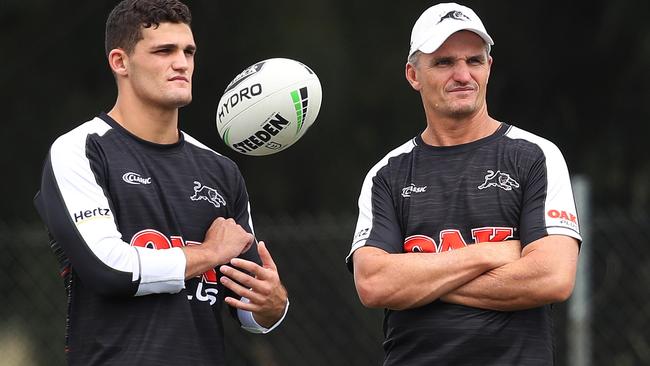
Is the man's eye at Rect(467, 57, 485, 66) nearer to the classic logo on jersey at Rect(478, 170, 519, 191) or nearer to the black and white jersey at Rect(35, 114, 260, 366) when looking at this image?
the classic logo on jersey at Rect(478, 170, 519, 191)

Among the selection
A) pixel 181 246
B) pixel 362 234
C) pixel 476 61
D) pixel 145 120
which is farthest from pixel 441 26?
pixel 181 246

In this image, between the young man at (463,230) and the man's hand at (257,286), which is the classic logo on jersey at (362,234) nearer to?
the young man at (463,230)

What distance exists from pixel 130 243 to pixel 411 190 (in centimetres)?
110

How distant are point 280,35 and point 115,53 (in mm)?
5094

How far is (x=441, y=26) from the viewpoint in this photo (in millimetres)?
4824

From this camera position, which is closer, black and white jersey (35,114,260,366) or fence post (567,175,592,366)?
black and white jersey (35,114,260,366)

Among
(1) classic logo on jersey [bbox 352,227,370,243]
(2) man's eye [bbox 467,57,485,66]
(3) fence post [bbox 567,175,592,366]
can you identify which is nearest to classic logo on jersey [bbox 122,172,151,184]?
(1) classic logo on jersey [bbox 352,227,370,243]

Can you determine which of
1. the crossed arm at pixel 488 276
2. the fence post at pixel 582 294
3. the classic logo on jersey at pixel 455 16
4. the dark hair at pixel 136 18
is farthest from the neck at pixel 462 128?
the fence post at pixel 582 294

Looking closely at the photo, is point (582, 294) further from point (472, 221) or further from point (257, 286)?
point (257, 286)

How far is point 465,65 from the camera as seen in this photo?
15.8ft

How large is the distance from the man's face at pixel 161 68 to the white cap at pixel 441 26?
93 centimetres

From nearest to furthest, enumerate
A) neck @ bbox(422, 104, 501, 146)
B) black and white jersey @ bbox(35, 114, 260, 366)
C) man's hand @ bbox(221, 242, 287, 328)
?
black and white jersey @ bbox(35, 114, 260, 366), man's hand @ bbox(221, 242, 287, 328), neck @ bbox(422, 104, 501, 146)

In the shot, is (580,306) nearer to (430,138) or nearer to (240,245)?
(430,138)

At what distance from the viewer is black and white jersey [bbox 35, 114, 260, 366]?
4.45m
